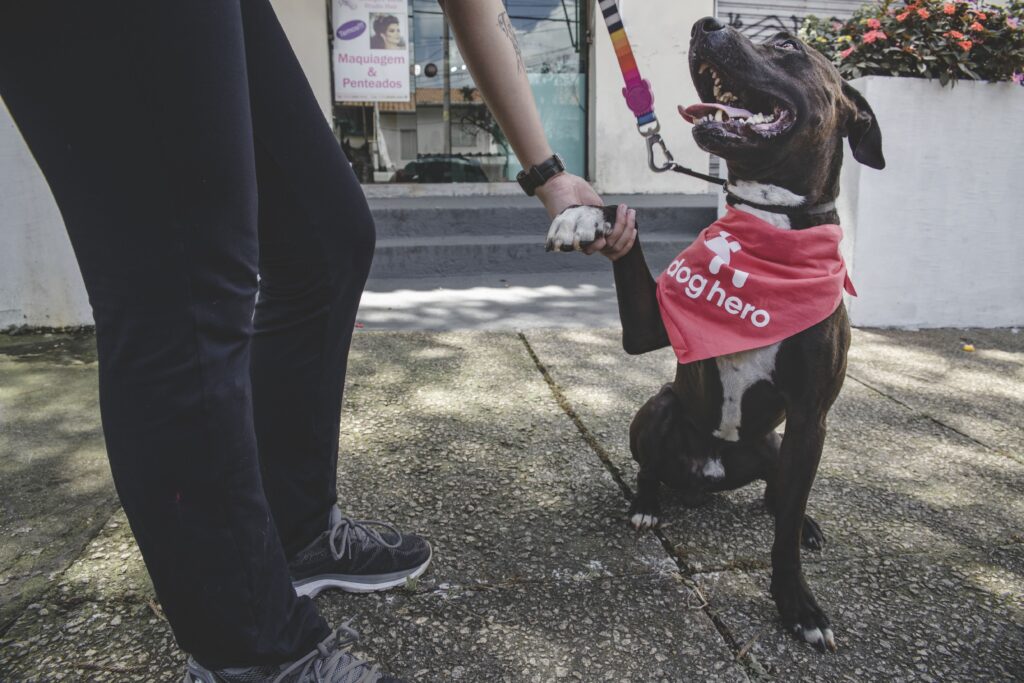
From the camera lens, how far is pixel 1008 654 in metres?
1.58

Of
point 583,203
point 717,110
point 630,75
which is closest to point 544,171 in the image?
point 583,203

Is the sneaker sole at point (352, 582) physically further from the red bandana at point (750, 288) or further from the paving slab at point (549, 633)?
the red bandana at point (750, 288)

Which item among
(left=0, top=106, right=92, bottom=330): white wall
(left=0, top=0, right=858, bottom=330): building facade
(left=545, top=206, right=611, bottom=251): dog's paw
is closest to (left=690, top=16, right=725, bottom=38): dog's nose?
(left=545, top=206, right=611, bottom=251): dog's paw

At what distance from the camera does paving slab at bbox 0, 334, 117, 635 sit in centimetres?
186

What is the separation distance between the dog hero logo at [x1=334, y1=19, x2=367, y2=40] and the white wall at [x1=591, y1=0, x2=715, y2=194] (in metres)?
2.71

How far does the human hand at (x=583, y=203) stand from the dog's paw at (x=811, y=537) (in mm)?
955

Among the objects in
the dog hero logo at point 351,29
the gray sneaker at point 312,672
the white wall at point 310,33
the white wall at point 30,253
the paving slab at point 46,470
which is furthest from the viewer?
the dog hero logo at point 351,29

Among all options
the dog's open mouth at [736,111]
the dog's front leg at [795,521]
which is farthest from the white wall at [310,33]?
the dog's front leg at [795,521]

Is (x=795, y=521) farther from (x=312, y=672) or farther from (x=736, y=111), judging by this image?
(x=312, y=672)

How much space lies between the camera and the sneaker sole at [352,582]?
1.71m

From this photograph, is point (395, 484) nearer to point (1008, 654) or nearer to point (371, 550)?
point (371, 550)

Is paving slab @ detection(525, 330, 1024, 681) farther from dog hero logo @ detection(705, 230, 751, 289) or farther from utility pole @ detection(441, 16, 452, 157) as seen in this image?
utility pole @ detection(441, 16, 452, 157)

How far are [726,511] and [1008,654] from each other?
2.48 ft

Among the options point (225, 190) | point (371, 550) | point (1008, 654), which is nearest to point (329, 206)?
point (225, 190)
